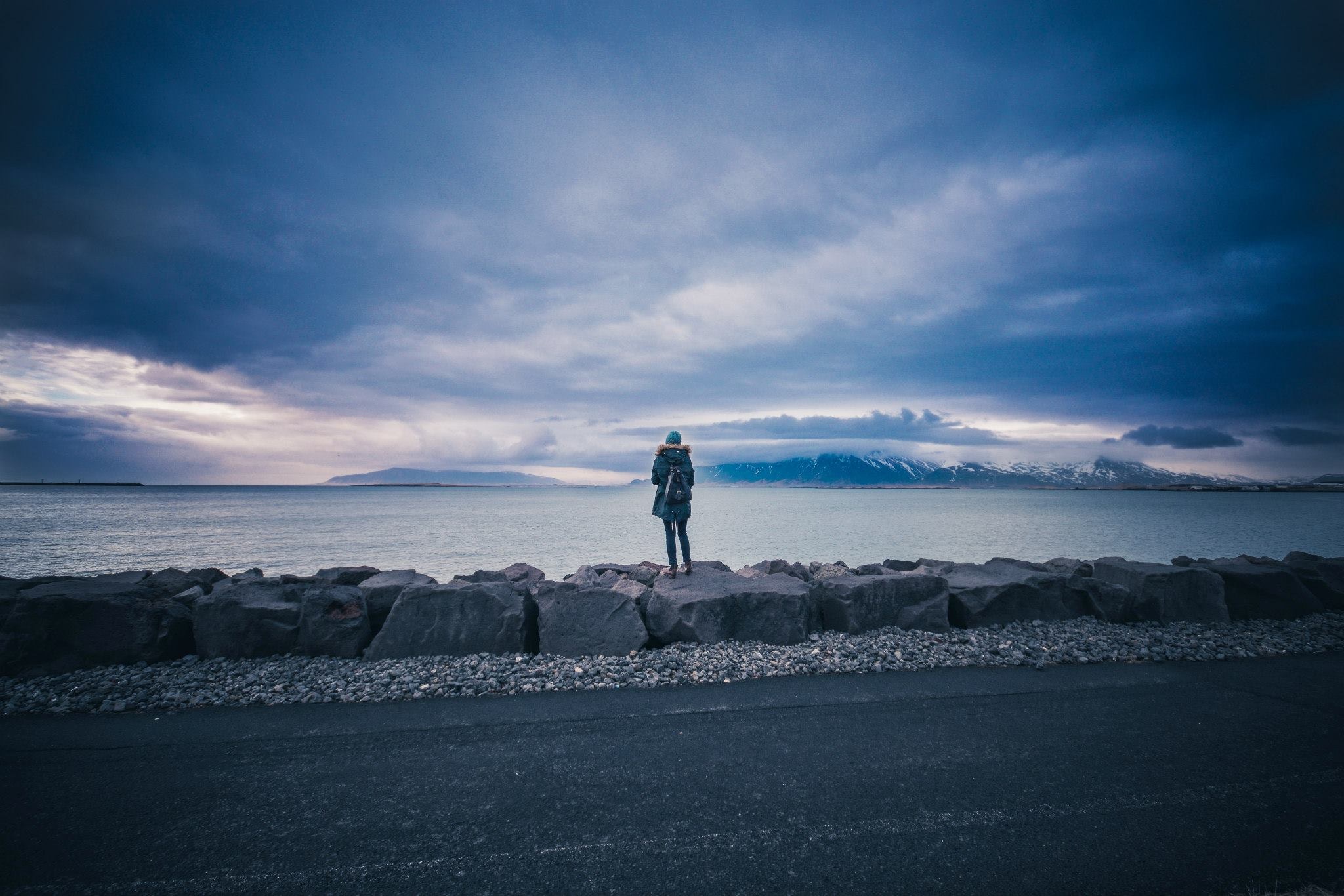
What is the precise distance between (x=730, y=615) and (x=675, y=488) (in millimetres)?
3105

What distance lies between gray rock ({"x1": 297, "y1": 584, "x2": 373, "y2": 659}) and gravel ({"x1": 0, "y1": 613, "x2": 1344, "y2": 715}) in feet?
0.68

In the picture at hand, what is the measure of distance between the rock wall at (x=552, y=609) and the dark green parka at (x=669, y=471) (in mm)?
1362

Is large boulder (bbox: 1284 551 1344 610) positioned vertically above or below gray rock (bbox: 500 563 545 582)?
above

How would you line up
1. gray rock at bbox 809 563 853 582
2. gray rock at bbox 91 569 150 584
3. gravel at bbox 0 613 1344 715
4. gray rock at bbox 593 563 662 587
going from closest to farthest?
gravel at bbox 0 613 1344 715
gray rock at bbox 91 569 150 584
gray rock at bbox 593 563 662 587
gray rock at bbox 809 563 853 582

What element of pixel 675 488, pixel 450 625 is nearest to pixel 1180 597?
pixel 675 488

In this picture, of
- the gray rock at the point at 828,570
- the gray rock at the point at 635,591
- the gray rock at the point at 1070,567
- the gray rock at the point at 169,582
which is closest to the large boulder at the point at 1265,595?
the gray rock at the point at 1070,567

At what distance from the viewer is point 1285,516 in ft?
212

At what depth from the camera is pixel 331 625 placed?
24.7 ft

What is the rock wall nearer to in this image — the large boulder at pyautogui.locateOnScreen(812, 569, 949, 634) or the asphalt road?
the large boulder at pyautogui.locateOnScreen(812, 569, 949, 634)

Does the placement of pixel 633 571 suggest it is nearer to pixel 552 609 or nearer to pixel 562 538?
pixel 552 609

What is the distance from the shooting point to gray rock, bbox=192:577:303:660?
7.34m

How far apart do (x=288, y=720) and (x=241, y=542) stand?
122 ft

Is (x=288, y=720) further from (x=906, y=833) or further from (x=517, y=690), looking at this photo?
(x=906, y=833)

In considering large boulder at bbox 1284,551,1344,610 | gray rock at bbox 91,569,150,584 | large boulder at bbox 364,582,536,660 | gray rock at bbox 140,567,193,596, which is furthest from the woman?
large boulder at bbox 1284,551,1344,610
